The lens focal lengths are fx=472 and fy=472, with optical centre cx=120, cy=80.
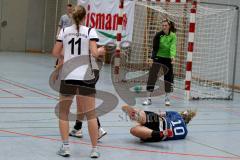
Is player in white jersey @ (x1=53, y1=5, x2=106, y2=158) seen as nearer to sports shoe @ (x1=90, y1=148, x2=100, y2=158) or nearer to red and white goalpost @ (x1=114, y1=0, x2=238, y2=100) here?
sports shoe @ (x1=90, y1=148, x2=100, y2=158)

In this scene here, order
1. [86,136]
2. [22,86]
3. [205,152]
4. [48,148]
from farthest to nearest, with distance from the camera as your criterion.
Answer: [22,86]
[86,136]
[205,152]
[48,148]

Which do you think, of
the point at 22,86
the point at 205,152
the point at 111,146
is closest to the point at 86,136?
the point at 111,146

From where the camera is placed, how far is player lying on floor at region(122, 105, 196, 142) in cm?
670

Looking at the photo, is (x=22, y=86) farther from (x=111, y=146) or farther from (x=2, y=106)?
(x=111, y=146)

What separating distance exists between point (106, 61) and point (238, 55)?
22.1 ft

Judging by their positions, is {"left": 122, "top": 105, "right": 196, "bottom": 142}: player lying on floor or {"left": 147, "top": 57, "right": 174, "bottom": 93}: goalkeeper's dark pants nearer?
{"left": 122, "top": 105, "right": 196, "bottom": 142}: player lying on floor

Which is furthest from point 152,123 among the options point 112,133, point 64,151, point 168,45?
point 168,45

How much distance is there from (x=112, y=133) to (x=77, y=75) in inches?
76.9

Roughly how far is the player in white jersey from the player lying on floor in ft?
3.70

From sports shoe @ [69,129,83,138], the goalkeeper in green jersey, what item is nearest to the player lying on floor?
sports shoe @ [69,129,83,138]

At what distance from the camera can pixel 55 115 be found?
8.34 m

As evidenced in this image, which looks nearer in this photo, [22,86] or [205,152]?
[205,152]

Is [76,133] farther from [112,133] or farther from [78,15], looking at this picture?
[78,15]

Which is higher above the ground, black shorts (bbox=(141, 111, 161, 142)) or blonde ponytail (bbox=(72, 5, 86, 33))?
blonde ponytail (bbox=(72, 5, 86, 33))
